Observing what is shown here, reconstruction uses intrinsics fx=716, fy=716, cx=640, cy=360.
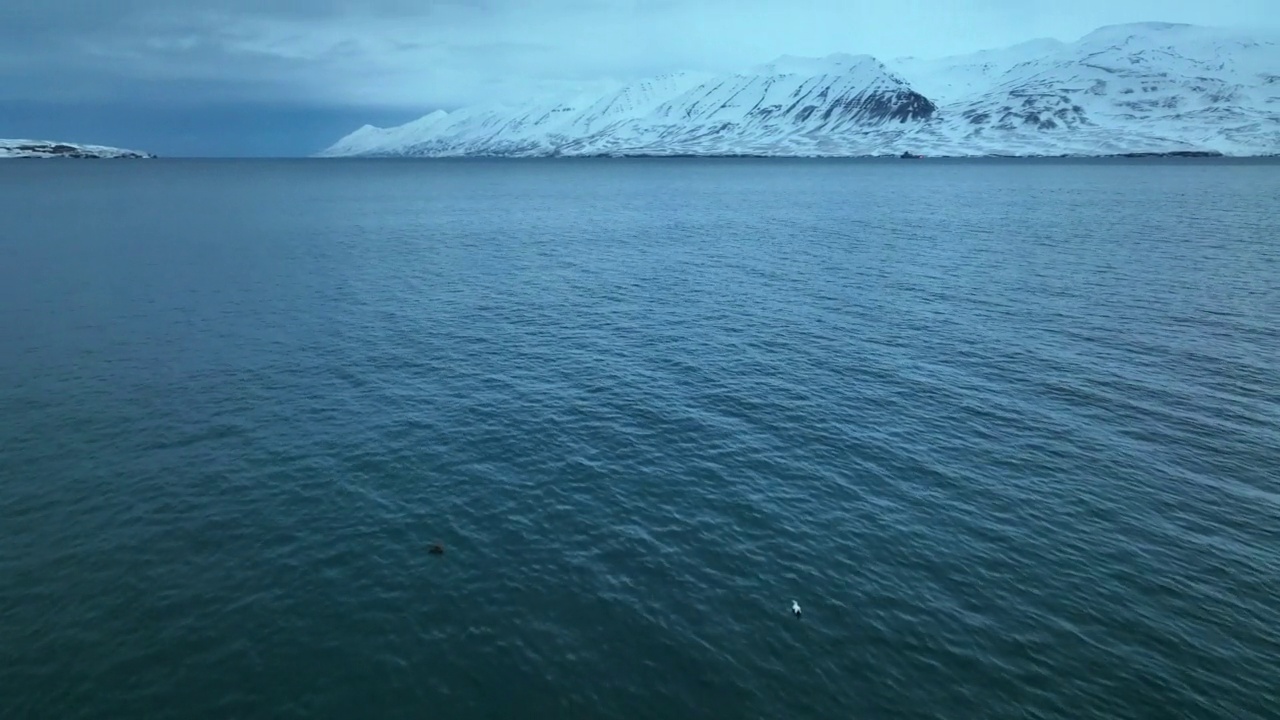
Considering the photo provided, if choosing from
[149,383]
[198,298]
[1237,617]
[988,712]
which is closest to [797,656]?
[988,712]

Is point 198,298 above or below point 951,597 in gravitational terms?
above

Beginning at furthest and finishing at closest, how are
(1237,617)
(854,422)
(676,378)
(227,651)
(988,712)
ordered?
(676,378), (854,422), (1237,617), (227,651), (988,712)

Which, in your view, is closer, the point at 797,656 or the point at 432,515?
the point at 797,656

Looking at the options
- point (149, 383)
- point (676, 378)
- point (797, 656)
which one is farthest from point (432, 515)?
point (149, 383)

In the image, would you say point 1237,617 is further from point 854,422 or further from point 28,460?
point 28,460

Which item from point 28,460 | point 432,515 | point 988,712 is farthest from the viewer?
point 28,460

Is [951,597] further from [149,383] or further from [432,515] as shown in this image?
[149,383]
